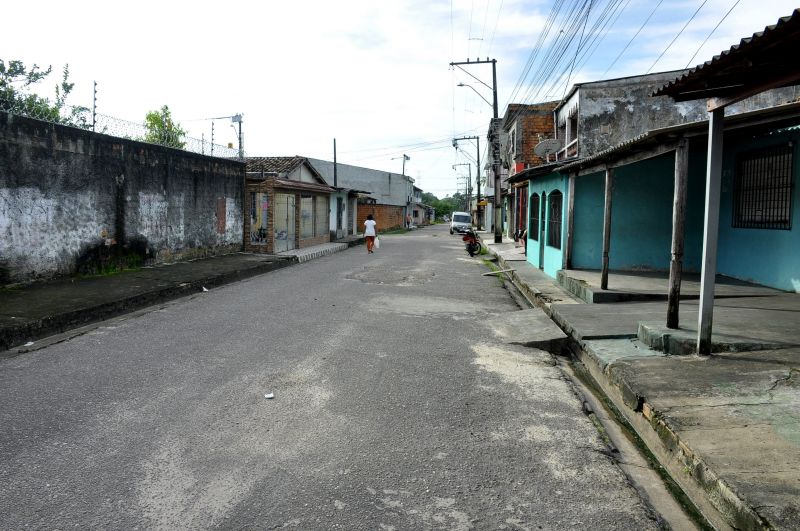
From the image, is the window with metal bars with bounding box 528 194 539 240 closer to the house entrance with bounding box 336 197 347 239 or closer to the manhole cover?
the manhole cover

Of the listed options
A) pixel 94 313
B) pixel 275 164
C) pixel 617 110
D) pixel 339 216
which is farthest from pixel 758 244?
pixel 339 216

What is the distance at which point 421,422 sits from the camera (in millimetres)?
4480

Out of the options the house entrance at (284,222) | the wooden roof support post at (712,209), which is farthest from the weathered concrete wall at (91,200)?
the wooden roof support post at (712,209)

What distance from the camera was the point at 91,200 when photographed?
12133mm

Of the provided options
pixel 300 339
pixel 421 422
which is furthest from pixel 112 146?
pixel 421 422

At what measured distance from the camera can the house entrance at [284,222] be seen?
21359 mm

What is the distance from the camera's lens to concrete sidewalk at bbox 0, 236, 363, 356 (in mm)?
7352

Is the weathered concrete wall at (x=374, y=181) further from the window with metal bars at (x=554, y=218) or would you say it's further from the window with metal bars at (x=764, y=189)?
the window with metal bars at (x=764, y=189)

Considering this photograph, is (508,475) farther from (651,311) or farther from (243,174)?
(243,174)

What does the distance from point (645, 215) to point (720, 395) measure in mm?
8456

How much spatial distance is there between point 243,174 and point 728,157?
14529mm

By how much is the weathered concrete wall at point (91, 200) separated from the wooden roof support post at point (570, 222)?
10.0m

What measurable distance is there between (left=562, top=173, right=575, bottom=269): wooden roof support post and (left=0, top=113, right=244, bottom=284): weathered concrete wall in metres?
10.0

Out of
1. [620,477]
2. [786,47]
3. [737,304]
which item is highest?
[786,47]
